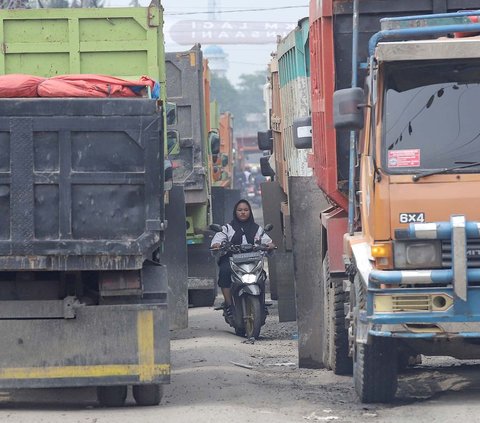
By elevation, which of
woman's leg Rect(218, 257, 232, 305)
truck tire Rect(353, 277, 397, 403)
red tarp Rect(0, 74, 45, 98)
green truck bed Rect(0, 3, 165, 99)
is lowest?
truck tire Rect(353, 277, 397, 403)

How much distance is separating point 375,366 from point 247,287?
5279 millimetres

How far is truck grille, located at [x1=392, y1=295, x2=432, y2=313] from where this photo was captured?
342 inches

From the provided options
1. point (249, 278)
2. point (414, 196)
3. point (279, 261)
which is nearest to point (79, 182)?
point (414, 196)

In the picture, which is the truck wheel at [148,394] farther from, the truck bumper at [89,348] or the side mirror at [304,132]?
the side mirror at [304,132]

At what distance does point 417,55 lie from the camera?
8836 millimetres

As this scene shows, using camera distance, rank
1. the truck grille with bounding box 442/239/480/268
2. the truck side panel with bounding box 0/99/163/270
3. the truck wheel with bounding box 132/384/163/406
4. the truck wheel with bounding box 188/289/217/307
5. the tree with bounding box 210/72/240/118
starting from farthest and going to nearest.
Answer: the tree with bounding box 210/72/240/118 → the truck wheel with bounding box 188/289/217/307 → the truck wheel with bounding box 132/384/163/406 → the truck side panel with bounding box 0/99/163/270 → the truck grille with bounding box 442/239/480/268

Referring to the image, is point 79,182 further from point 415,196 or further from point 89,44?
point 89,44

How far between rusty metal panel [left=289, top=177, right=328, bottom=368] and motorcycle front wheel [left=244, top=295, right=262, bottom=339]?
2235 millimetres

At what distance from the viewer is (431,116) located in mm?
8953

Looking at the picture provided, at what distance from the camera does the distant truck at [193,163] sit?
59.1ft

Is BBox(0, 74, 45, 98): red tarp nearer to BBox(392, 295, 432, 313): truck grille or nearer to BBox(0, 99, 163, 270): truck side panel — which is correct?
BBox(0, 99, 163, 270): truck side panel

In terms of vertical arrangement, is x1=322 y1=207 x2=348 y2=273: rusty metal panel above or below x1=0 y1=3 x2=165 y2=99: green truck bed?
below

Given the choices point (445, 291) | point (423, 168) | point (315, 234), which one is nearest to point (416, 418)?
point (445, 291)

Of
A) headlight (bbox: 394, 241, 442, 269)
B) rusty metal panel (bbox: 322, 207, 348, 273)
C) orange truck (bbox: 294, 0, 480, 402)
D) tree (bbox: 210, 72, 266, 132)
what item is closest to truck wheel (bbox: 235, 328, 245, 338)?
rusty metal panel (bbox: 322, 207, 348, 273)
